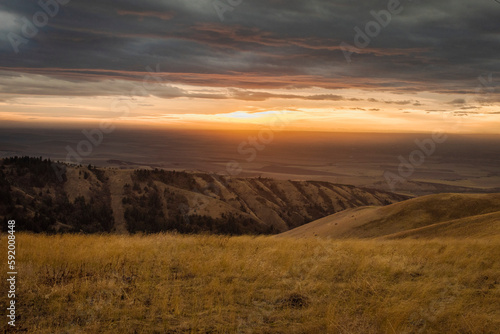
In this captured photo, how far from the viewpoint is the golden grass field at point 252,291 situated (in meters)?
5.47

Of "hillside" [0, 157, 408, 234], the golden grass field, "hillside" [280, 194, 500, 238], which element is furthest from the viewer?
"hillside" [0, 157, 408, 234]

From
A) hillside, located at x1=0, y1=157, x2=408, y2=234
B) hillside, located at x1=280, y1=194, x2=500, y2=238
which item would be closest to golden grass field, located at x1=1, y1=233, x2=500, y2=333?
hillside, located at x1=280, y1=194, x2=500, y2=238

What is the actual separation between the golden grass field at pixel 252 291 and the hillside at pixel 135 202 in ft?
157

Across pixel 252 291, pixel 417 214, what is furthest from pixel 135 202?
pixel 252 291

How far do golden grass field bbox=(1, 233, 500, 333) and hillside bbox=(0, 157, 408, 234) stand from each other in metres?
47.9

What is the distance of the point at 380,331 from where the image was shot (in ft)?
17.5

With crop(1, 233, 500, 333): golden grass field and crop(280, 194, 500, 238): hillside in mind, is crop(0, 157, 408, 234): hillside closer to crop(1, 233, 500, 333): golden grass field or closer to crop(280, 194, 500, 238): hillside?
crop(280, 194, 500, 238): hillside

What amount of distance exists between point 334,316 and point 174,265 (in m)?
4.46

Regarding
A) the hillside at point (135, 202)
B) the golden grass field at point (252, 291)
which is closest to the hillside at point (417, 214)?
the golden grass field at point (252, 291)

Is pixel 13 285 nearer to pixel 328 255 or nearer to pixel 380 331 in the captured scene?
pixel 380 331

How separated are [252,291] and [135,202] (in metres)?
75.6

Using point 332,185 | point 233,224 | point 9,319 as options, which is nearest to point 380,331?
point 9,319

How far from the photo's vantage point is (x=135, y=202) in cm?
7700

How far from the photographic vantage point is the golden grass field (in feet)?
18.0
